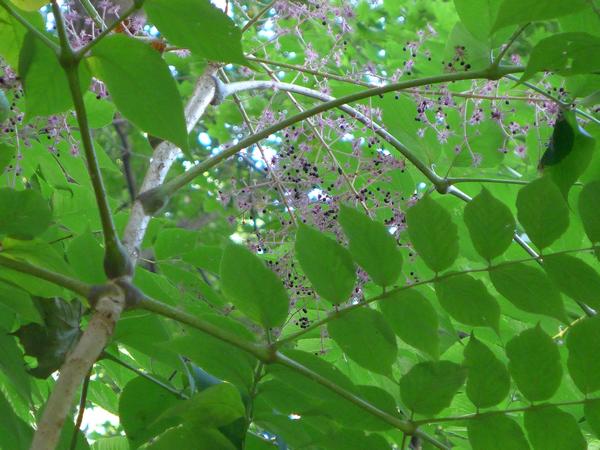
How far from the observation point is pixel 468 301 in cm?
89

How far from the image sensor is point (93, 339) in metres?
0.68

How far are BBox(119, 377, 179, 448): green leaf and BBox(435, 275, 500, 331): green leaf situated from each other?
0.35 m

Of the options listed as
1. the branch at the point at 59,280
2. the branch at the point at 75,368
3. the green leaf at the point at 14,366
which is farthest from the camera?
the green leaf at the point at 14,366

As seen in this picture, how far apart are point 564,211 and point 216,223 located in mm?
3077

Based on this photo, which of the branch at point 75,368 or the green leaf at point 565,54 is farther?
the green leaf at point 565,54

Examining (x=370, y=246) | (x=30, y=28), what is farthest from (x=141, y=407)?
(x=30, y=28)

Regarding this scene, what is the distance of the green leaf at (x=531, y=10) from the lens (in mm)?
789

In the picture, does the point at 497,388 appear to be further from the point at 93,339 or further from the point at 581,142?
the point at 93,339

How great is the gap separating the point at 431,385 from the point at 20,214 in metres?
0.48

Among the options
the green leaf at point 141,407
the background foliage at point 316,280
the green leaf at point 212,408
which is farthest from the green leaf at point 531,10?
the green leaf at point 141,407

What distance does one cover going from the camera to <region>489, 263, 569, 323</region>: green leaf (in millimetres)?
869

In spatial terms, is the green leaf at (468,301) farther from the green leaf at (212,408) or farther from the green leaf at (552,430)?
the green leaf at (212,408)

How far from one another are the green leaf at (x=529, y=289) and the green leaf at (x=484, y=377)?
7 cm

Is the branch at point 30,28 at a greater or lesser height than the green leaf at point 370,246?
greater
